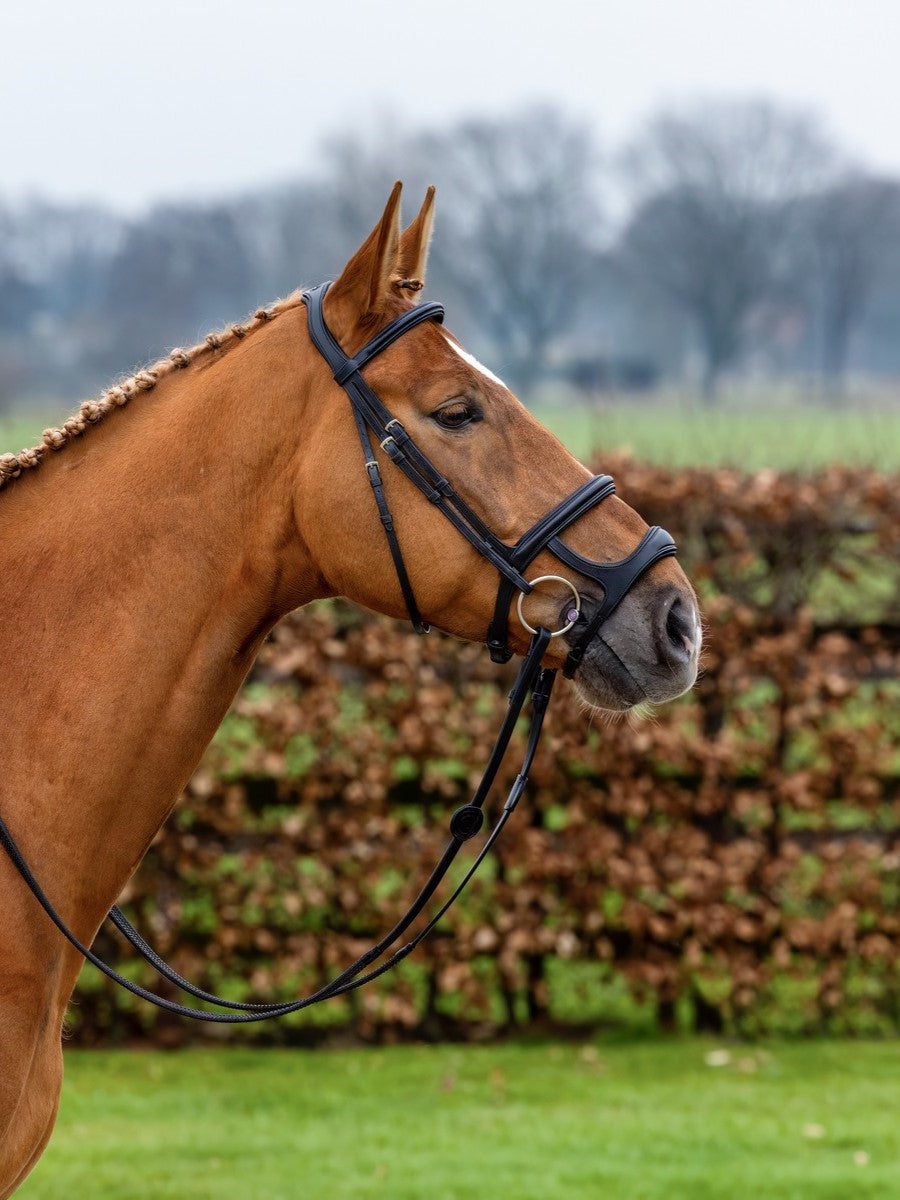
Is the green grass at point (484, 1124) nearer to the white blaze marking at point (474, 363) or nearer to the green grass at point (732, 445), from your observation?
the green grass at point (732, 445)

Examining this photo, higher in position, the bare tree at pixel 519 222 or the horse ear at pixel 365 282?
the bare tree at pixel 519 222

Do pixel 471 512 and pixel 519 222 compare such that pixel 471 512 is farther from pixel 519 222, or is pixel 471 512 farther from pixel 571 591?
pixel 519 222

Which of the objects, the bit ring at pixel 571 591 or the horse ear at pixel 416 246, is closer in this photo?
the bit ring at pixel 571 591

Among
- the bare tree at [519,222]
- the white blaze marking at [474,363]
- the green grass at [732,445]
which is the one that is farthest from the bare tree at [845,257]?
the white blaze marking at [474,363]

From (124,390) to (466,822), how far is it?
121 cm

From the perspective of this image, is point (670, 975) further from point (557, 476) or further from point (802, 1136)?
point (557, 476)

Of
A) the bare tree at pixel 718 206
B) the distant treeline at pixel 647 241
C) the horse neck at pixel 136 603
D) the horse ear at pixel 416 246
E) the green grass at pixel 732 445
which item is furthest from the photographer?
the bare tree at pixel 718 206

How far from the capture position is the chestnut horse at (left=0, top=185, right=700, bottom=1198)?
265 cm

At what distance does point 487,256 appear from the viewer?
58031 mm

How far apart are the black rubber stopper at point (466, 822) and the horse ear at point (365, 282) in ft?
3.56

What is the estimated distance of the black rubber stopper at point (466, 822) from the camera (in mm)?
2945

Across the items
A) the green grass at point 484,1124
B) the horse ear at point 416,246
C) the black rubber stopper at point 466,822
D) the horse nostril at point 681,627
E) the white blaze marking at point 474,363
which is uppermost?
the horse ear at point 416,246

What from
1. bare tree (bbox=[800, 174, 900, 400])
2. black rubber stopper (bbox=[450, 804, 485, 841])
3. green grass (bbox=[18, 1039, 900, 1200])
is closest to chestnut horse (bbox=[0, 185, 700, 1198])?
black rubber stopper (bbox=[450, 804, 485, 841])

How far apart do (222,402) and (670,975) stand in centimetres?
465
